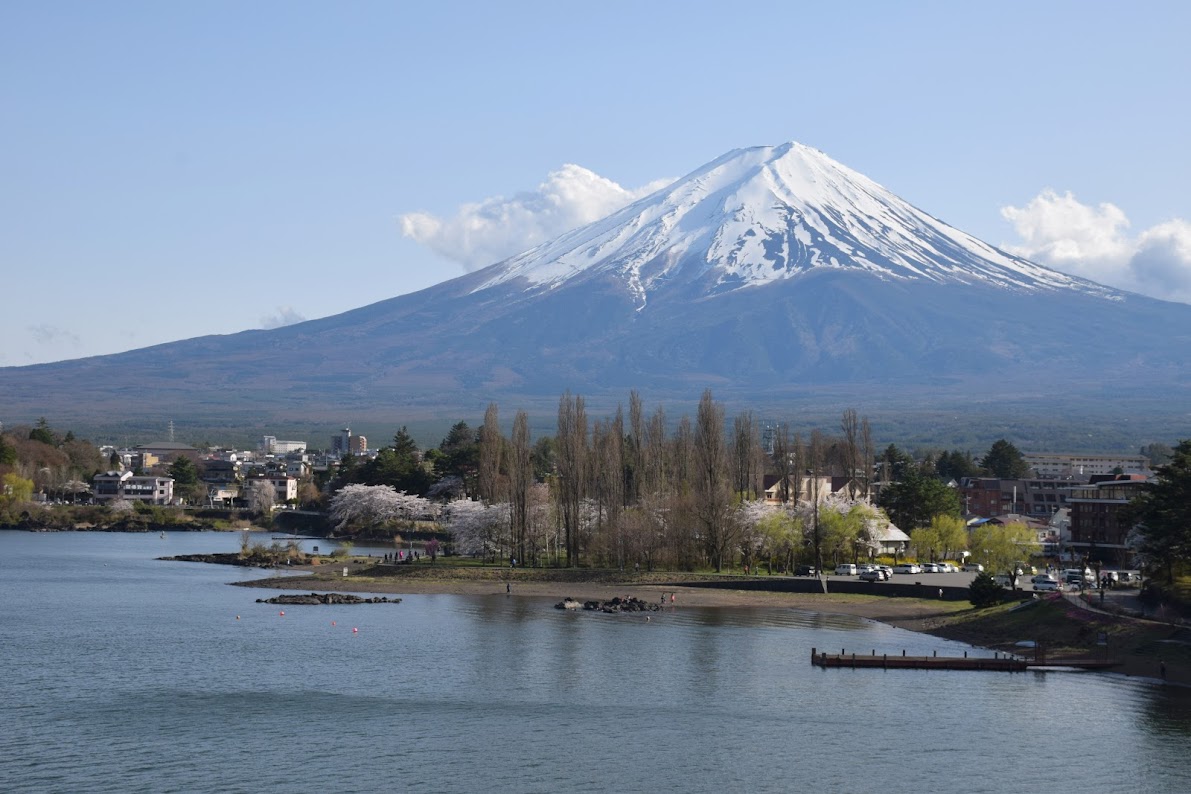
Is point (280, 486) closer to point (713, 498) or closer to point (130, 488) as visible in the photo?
point (130, 488)

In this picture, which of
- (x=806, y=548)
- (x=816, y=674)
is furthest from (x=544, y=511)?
(x=816, y=674)

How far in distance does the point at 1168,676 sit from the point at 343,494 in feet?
219

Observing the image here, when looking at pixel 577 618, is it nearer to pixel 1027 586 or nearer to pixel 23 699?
pixel 1027 586

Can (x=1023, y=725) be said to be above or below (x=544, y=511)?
below

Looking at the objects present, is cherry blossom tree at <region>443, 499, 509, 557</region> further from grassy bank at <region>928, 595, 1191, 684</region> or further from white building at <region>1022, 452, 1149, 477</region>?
white building at <region>1022, 452, 1149, 477</region>

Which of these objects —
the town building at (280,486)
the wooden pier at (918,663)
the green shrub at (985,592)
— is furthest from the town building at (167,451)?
the wooden pier at (918,663)

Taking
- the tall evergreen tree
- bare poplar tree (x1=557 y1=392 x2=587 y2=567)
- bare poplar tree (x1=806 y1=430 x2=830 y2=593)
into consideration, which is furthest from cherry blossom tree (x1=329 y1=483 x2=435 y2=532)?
the tall evergreen tree

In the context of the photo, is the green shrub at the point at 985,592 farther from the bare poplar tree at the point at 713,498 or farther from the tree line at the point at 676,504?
the bare poplar tree at the point at 713,498

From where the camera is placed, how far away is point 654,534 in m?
63.5

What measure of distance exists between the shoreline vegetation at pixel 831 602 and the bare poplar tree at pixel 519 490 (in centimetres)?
209

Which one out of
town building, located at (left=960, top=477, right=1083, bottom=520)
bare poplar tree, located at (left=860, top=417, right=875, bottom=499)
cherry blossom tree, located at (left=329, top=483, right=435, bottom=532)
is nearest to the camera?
bare poplar tree, located at (left=860, top=417, right=875, bottom=499)

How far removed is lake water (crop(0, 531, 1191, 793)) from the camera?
27.7 m

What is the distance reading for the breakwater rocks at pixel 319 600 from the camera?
176 feet

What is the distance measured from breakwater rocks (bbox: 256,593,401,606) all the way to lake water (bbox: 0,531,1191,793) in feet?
12.5
